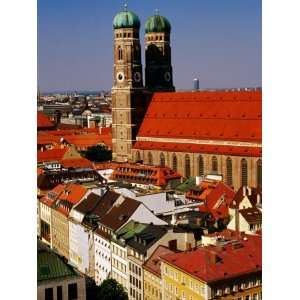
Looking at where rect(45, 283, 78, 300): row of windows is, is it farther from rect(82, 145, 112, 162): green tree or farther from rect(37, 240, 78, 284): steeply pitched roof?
rect(82, 145, 112, 162): green tree

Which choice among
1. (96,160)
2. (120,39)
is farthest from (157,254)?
(96,160)

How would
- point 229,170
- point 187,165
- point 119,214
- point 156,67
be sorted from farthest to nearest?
1. point 156,67
2. point 187,165
3. point 229,170
4. point 119,214

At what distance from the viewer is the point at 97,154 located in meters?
20.9

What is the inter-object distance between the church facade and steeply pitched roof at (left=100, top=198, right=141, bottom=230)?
15.7 feet

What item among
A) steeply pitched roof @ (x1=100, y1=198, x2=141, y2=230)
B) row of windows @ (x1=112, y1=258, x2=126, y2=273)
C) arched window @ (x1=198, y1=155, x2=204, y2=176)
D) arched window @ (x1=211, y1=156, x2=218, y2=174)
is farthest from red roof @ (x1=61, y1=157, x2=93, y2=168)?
row of windows @ (x1=112, y1=258, x2=126, y2=273)

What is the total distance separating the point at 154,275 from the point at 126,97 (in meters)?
12.3

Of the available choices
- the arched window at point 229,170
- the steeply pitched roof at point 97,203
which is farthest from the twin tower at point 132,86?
the steeply pitched roof at point 97,203

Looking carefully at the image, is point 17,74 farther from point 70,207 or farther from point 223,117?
point 223,117

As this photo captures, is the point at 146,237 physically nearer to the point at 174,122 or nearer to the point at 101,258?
the point at 101,258

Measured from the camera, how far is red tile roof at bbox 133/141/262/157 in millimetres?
15515

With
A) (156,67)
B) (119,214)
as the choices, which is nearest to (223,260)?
(119,214)

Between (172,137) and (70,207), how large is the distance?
6.78 metres

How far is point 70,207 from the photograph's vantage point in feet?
39.5

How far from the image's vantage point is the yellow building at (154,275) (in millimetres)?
7184
